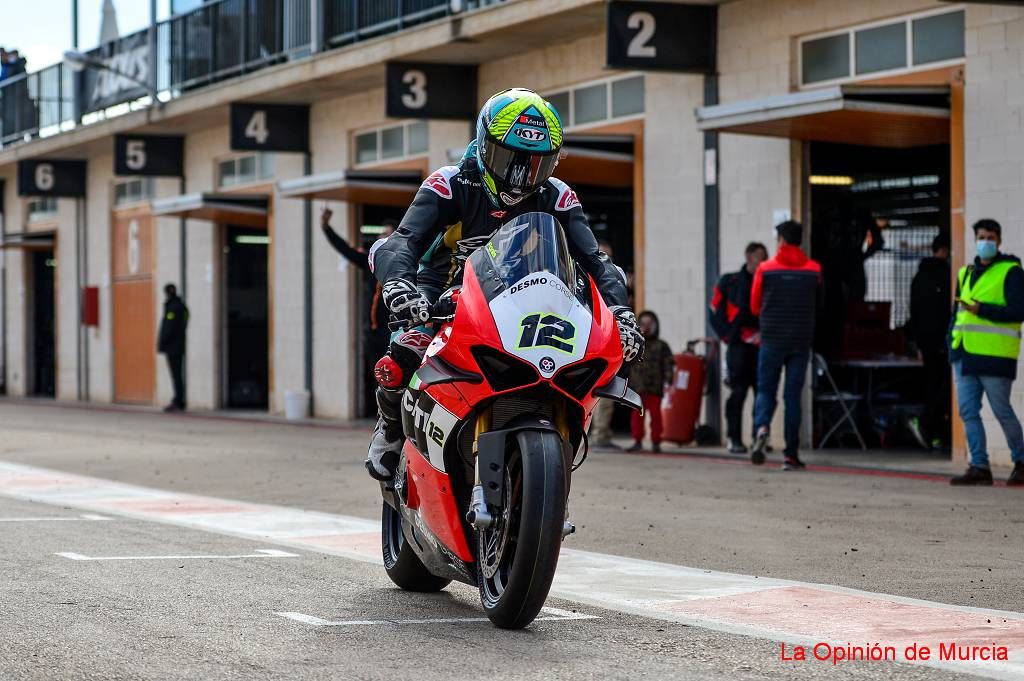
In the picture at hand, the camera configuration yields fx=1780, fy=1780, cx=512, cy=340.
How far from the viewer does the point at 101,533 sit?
9.66 m

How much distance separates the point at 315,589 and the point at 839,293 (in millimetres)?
11544

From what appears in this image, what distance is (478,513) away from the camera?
6.00 metres

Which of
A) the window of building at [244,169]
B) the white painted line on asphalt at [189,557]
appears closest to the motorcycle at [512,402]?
the white painted line on asphalt at [189,557]

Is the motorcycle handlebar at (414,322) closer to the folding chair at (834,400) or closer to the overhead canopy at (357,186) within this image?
the folding chair at (834,400)

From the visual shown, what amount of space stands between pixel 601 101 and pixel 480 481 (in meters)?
13.9

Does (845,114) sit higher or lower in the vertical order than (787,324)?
higher

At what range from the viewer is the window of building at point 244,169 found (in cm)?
2669

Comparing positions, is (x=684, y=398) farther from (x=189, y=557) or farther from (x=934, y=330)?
(x=189, y=557)

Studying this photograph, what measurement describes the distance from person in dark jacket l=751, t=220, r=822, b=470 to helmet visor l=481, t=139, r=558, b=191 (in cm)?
835

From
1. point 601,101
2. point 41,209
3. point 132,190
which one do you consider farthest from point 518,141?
point 41,209

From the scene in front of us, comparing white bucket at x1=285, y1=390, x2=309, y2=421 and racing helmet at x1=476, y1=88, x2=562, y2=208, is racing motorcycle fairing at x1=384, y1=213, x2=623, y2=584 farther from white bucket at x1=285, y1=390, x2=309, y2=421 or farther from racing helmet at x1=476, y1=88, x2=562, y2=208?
white bucket at x1=285, y1=390, x2=309, y2=421

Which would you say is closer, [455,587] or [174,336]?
[455,587]

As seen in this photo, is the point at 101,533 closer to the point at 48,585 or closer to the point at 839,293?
the point at 48,585

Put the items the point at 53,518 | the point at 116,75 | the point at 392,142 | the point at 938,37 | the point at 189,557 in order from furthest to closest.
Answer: the point at 116,75 < the point at 392,142 < the point at 938,37 < the point at 53,518 < the point at 189,557
